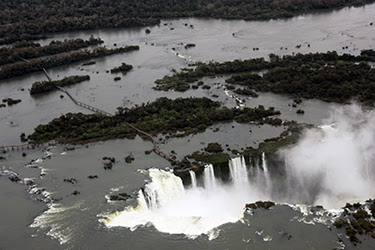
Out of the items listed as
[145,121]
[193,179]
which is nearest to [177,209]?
[193,179]

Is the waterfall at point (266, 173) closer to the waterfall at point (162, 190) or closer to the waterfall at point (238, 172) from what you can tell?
the waterfall at point (238, 172)

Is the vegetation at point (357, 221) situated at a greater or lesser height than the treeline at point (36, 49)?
lesser

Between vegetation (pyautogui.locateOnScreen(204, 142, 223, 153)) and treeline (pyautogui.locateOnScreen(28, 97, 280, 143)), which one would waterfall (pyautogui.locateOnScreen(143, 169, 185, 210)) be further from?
treeline (pyautogui.locateOnScreen(28, 97, 280, 143))

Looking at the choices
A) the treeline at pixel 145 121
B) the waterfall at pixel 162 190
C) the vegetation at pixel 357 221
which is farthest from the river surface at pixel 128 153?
the treeline at pixel 145 121

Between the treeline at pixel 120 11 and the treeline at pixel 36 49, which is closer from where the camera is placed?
the treeline at pixel 36 49

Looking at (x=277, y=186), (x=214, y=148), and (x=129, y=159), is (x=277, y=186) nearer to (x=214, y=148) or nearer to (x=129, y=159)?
(x=214, y=148)

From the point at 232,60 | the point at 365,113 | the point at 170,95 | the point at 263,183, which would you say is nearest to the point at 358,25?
the point at 232,60
